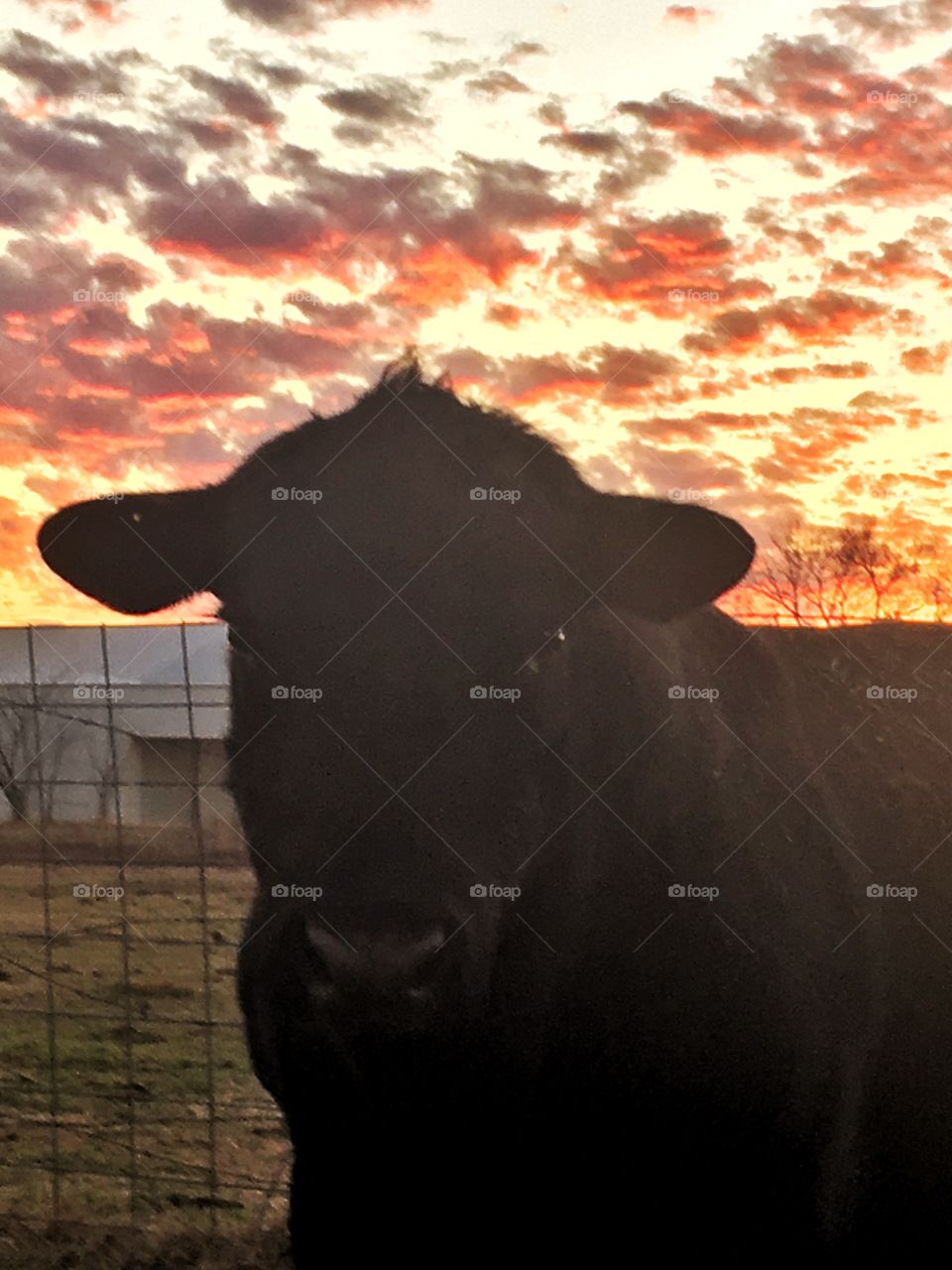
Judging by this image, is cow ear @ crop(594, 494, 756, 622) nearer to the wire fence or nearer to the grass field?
the wire fence

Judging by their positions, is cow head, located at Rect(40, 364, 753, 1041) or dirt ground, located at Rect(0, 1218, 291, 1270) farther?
dirt ground, located at Rect(0, 1218, 291, 1270)

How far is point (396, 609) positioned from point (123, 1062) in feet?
4.64

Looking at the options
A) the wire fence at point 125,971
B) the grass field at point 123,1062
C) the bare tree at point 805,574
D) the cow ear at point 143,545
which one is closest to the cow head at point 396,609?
the cow ear at point 143,545

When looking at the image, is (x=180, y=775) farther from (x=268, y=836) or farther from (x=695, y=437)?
(x=695, y=437)

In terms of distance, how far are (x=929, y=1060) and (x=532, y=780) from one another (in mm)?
1204

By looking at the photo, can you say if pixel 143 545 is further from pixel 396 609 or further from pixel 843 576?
pixel 843 576

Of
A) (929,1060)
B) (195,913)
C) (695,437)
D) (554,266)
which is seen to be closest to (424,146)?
(554,266)

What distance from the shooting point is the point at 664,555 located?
284 centimetres

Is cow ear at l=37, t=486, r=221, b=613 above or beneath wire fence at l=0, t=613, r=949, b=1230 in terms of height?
above

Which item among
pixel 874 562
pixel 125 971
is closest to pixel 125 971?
pixel 125 971

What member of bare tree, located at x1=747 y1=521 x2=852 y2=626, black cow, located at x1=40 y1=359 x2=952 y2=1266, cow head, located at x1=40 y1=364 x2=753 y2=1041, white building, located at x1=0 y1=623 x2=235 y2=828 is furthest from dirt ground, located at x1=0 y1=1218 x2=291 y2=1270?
bare tree, located at x1=747 y1=521 x2=852 y2=626

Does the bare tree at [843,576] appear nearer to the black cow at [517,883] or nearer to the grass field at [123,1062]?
the black cow at [517,883]

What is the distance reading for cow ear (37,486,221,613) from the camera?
2.81 metres

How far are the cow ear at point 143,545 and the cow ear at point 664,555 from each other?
98 centimetres
